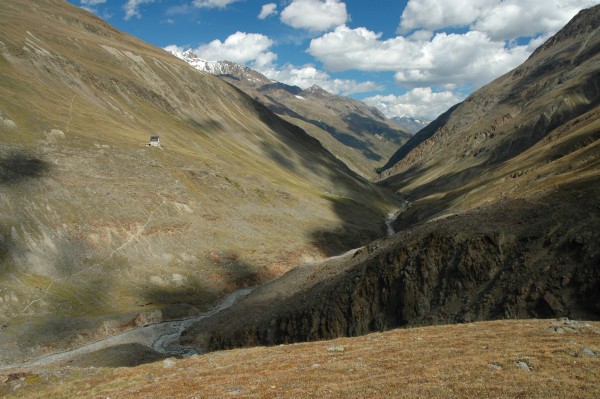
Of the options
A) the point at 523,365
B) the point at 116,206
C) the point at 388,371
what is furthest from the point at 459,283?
the point at 116,206

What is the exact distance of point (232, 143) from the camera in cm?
16462

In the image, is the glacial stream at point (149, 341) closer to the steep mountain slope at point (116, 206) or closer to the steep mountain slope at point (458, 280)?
the steep mountain slope at point (458, 280)

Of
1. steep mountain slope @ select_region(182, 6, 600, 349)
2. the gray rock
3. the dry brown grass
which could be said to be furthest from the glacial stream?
the gray rock

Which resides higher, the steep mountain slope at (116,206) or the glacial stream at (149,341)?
the steep mountain slope at (116,206)

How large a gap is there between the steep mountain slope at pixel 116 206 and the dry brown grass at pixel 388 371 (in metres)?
27.5

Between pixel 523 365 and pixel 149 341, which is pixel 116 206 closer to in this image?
pixel 149 341

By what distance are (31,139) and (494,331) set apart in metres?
94.5

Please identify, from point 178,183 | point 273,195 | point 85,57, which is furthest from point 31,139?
point 85,57

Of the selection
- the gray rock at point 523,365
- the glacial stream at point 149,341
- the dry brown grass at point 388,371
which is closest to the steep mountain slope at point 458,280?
the glacial stream at point 149,341

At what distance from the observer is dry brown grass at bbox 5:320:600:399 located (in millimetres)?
17750

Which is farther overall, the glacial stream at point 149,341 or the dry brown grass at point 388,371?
the glacial stream at point 149,341

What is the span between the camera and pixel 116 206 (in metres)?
84.8

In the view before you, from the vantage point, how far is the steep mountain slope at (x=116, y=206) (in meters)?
63.0

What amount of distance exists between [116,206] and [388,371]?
7539 centimetres
